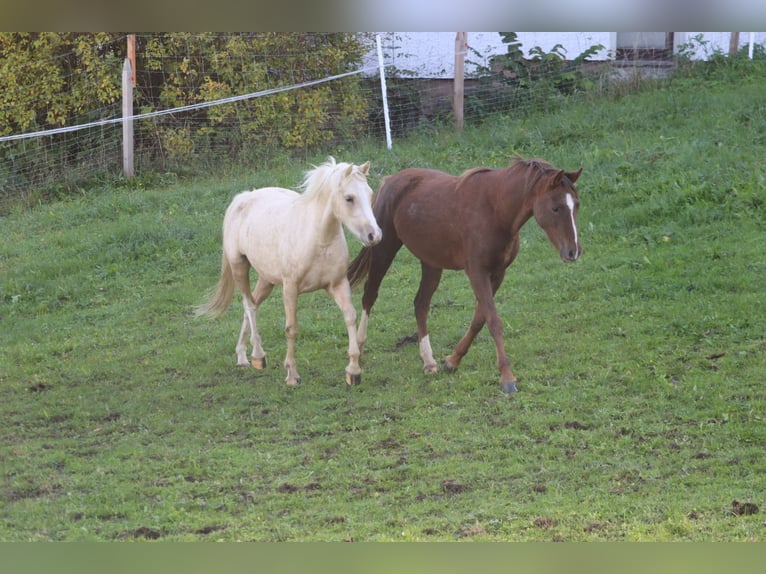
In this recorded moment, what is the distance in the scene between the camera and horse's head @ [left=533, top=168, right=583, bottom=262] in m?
3.84

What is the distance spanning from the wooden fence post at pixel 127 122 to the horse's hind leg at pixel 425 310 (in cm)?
184

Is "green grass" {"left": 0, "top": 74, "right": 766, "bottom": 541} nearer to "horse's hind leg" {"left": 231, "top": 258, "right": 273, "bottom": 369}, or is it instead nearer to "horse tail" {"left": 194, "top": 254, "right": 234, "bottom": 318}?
"horse's hind leg" {"left": 231, "top": 258, "right": 273, "bottom": 369}

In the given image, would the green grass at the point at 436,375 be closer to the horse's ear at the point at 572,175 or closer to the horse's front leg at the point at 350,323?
the horse's front leg at the point at 350,323

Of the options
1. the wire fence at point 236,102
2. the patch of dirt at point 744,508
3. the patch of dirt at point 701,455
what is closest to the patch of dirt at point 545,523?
the patch of dirt at point 744,508

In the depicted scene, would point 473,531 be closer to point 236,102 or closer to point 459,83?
point 236,102

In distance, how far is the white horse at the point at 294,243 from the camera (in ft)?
13.2

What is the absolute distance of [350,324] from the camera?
4.31 m

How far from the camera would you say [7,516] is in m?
3.52

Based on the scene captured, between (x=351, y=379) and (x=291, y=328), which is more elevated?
(x=291, y=328)

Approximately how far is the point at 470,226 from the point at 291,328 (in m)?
0.93

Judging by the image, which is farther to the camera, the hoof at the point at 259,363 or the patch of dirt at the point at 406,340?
the patch of dirt at the point at 406,340

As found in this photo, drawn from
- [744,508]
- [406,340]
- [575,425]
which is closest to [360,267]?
[406,340]

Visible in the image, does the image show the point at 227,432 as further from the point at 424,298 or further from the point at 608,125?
the point at 608,125

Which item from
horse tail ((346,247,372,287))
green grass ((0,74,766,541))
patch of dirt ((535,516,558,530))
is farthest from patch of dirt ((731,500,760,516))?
horse tail ((346,247,372,287))
